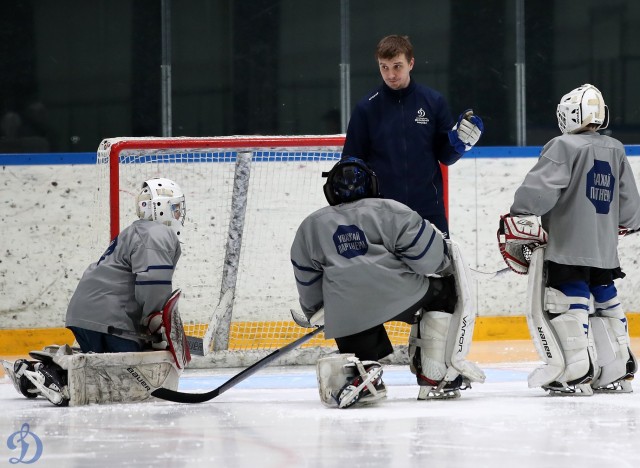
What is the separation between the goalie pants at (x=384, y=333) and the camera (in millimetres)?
4461

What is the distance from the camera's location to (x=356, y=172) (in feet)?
14.8

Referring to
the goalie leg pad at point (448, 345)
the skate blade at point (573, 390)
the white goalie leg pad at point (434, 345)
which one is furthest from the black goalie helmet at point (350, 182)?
the skate blade at point (573, 390)

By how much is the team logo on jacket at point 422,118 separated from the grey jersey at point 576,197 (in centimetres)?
54

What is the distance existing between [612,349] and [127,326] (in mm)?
1841

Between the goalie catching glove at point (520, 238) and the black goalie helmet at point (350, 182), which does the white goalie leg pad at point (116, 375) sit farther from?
the goalie catching glove at point (520, 238)

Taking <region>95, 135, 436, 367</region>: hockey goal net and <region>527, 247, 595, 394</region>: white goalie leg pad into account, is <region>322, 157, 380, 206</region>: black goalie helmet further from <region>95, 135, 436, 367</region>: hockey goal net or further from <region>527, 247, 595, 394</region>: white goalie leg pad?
<region>95, 135, 436, 367</region>: hockey goal net

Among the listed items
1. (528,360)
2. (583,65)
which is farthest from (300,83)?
(528,360)

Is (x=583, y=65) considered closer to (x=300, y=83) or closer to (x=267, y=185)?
(x=300, y=83)

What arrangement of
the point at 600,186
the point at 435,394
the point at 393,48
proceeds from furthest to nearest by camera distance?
the point at 393,48
the point at 600,186
the point at 435,394

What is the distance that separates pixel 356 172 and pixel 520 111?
3.88 meters

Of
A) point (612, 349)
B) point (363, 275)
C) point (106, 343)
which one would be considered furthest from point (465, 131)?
point (106, 343)

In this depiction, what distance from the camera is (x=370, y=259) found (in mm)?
4430

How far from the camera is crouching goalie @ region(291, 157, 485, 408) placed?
4.36 m

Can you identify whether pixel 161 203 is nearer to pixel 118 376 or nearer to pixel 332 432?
pixel 118 376
